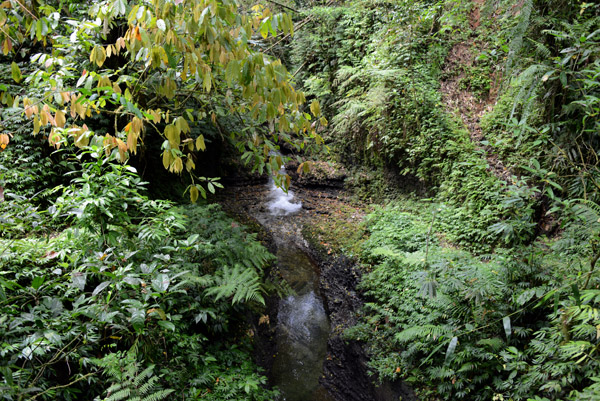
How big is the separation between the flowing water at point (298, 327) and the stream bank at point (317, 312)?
2cm

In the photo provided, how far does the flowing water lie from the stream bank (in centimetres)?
2

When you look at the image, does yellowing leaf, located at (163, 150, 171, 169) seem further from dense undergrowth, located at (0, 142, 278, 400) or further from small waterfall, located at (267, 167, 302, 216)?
small waterfall, located at (267, 167, 302, 216)

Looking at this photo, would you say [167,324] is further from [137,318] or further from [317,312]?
[317,312]

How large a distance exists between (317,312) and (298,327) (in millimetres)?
574

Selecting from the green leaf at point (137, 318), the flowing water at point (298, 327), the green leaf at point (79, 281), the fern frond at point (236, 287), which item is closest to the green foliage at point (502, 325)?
the flowing water at point (298, 327)

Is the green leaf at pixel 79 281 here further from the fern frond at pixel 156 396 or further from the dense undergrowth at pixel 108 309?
the fern frond at pixel 156 396

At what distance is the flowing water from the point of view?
4.93 meters

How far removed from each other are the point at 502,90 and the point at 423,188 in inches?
101

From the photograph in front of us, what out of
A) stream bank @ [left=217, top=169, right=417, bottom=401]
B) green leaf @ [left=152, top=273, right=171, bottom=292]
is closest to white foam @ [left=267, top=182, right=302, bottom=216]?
stream bank @ [left=217, top=169, right=417, bottom=401]

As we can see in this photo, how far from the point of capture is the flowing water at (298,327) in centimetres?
493

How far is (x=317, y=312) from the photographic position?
6426mm

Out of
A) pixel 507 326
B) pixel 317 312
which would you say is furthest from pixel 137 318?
pixel 317 312

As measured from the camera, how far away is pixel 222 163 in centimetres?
1102

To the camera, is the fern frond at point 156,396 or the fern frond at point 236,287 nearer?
the fern frond at point 156,396
